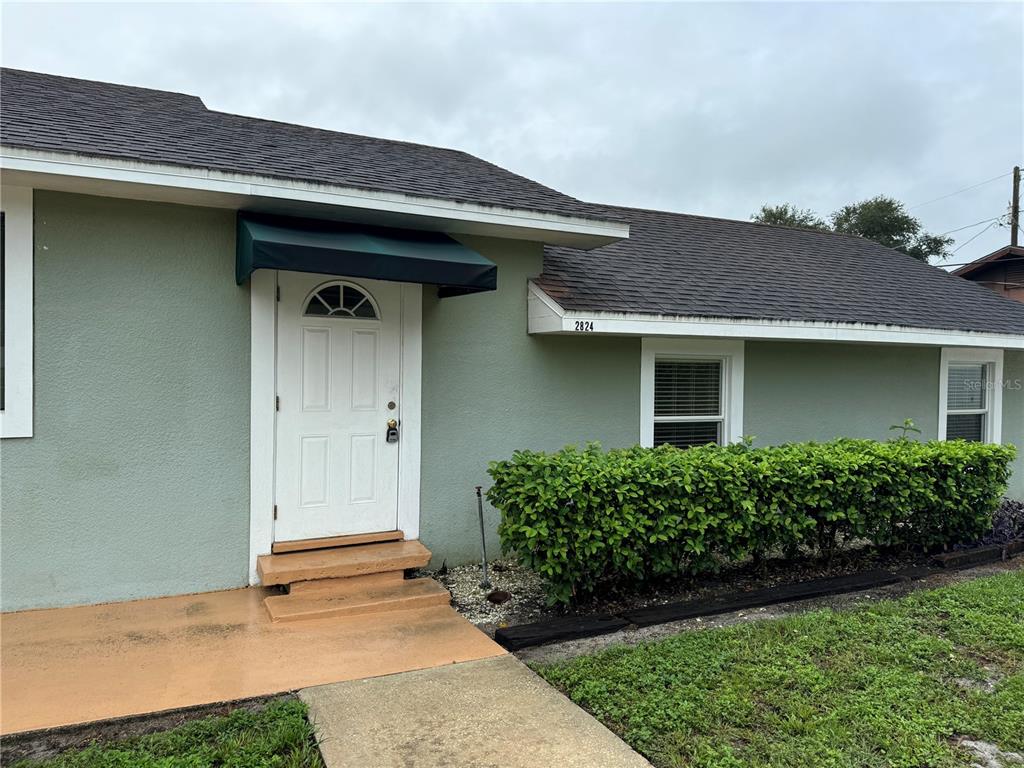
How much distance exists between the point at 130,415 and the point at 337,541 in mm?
1824

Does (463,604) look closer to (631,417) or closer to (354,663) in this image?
(354,663)

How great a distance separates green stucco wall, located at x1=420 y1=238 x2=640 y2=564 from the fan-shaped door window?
50cm

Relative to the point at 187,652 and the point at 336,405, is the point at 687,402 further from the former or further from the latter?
the point at 187,652

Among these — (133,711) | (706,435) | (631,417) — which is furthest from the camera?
(706,435)

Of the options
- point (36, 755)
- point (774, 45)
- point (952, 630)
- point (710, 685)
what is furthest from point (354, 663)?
point (774, 45)

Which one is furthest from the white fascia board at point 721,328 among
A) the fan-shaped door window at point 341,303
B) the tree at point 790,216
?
the tree at point 790,216

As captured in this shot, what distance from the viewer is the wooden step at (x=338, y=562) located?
4.82 m

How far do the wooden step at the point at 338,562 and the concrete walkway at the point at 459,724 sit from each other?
1.39 metres

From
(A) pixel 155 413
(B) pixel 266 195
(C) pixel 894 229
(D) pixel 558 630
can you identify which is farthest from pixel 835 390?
(C) pixel 894 229

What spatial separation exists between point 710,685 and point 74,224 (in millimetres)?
5151

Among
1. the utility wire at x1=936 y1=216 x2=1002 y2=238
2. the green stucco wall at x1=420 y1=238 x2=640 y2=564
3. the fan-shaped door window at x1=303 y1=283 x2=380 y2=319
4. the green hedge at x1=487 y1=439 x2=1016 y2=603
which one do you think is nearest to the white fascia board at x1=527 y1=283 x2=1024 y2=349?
the green stucco wall at x1=420 y1=238 x2=640 y2=564

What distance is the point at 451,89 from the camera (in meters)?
18.9

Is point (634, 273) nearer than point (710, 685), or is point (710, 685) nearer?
point (710, 685)

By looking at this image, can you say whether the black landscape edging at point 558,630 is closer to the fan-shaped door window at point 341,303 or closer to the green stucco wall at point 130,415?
the green stucco wall at point 130,415
